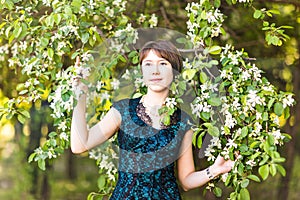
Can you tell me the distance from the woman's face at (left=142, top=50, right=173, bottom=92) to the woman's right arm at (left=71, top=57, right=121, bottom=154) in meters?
0.22

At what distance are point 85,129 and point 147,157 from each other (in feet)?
0.93

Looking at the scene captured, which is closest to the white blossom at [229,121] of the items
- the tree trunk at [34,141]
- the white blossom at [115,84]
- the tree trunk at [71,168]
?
the white blossom at [115,84]

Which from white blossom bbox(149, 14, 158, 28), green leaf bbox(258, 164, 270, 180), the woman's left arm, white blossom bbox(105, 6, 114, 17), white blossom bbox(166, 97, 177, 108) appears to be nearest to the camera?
green leaf bbox(258, 164, 270, 180)

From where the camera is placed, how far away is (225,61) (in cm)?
248

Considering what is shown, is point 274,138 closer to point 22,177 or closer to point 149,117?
point 149,117

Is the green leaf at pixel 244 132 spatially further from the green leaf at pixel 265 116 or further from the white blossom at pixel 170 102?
the white blossom at pixel 170 102

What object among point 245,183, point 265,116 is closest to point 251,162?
point 245,183

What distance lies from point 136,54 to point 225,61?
0.55 meters

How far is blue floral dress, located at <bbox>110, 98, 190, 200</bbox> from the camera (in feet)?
8.02

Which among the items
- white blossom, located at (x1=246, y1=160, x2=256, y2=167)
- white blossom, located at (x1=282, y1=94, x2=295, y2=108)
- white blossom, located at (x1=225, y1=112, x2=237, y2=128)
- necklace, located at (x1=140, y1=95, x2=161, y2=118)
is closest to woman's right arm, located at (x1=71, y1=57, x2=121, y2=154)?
necklace, located at (x1=140, y1=95, x2=161, y2=118)

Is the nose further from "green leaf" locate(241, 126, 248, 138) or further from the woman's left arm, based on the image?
"green leaf" locate(241, 126, 248, 138)

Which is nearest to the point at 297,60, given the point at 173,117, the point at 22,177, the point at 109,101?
the point at 109,101

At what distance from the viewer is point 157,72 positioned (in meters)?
2.40

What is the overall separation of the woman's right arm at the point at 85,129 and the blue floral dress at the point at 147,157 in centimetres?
4
